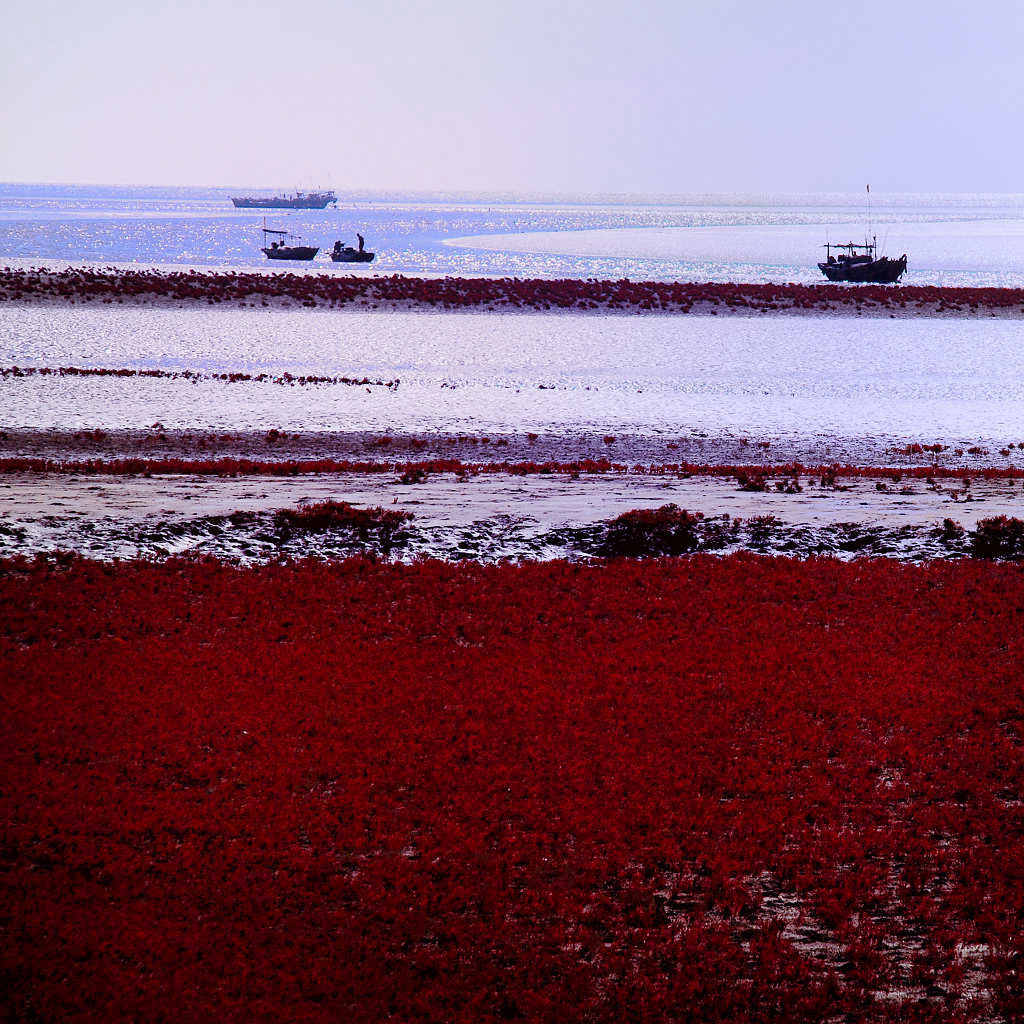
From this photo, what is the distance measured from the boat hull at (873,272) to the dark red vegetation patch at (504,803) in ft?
204

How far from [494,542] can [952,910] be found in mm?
10730

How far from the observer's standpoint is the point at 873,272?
72938 millimetres

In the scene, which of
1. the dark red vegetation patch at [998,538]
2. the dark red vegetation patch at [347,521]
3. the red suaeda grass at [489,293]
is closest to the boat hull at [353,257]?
the red suaeda grass at [489,293]

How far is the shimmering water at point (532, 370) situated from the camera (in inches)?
1107

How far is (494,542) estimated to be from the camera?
17953 millimetres

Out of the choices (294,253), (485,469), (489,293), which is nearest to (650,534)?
(485,469)

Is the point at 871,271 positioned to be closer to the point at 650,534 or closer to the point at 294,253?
the point at 294,253

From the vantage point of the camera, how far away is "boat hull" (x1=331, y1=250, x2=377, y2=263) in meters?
82.7

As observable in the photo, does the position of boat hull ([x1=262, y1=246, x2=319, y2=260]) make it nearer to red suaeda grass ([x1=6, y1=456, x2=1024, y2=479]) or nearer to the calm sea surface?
the calm sea surface

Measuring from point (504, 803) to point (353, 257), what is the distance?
77.6 m

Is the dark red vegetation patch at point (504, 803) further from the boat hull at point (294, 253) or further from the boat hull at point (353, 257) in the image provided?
the boat hull at point (294, 253)

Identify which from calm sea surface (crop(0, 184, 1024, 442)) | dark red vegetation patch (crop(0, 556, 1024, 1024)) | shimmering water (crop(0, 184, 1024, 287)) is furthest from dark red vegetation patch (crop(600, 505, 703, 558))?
shimmering water (crop(0, 184, 1024, 287))

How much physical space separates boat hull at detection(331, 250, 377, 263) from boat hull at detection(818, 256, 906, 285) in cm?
3311

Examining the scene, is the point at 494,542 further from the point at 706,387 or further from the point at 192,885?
the point at 706,387
